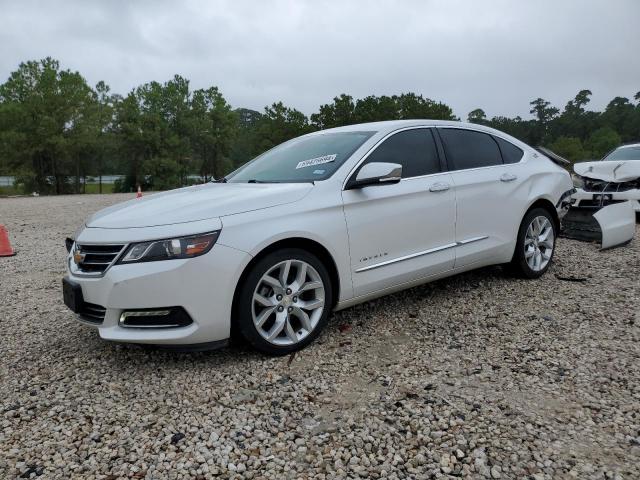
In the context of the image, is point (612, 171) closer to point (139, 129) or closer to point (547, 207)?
point (547, 207)

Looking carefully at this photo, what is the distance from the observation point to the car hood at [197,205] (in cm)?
302

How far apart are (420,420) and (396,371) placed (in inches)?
23.1

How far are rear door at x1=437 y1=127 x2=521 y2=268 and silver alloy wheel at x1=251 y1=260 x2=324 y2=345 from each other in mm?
1504

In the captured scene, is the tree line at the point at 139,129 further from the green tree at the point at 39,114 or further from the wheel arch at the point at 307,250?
the wheel arch at the point at 307,250

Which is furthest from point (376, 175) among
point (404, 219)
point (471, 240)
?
point (471, 240)

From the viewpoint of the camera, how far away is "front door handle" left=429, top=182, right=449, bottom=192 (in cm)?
399

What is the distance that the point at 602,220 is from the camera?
652 centimetres

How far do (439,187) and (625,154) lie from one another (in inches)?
283

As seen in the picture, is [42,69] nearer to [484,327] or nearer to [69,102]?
[69,102]

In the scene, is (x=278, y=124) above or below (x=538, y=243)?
above

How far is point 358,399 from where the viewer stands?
278 centimetres

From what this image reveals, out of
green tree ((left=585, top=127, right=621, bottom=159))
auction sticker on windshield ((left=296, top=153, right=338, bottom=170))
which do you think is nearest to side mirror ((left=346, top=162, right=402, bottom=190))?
auction sticker on windshield ((left=296, top=153, right=338, bottom=170))

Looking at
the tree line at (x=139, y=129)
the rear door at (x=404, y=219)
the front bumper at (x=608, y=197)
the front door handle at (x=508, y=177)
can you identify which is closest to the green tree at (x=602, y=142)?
the tree line at (x=139, y=129)

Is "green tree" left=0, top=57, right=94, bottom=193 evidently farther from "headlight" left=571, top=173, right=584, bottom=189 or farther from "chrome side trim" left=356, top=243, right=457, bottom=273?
"chrome side trim" left=356, top=243, right=457, bottom=273
